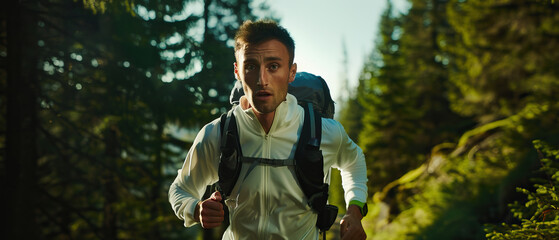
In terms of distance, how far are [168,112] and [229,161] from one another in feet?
20.4

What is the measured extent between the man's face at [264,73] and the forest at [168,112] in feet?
6.90

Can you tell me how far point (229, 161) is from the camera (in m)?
2.37

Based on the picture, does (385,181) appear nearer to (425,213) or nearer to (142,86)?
(425,213)

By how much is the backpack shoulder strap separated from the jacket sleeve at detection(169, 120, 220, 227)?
5.1 inches

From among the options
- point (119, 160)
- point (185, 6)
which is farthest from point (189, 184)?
point (119, 160)

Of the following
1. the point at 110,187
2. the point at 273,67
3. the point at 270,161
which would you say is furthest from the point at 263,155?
the point at 110,187

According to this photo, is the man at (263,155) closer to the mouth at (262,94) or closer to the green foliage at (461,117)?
the mouth at (262,94)

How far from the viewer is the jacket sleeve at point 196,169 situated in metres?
2.48

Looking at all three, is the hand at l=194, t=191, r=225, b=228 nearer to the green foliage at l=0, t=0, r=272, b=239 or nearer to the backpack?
the backpack

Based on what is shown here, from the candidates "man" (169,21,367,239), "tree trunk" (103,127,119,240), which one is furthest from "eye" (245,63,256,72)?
"tree trunk" (103,127,119,240)

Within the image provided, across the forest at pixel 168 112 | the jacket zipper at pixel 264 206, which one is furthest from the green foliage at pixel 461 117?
the jacket zipper at pixel 264 206

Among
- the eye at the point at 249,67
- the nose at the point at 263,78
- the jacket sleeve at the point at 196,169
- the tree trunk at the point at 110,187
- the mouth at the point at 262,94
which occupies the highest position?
the eye at the point at 249,67

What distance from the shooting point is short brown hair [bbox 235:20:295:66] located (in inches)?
94.7

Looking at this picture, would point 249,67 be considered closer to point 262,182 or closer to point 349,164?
point 262,182
